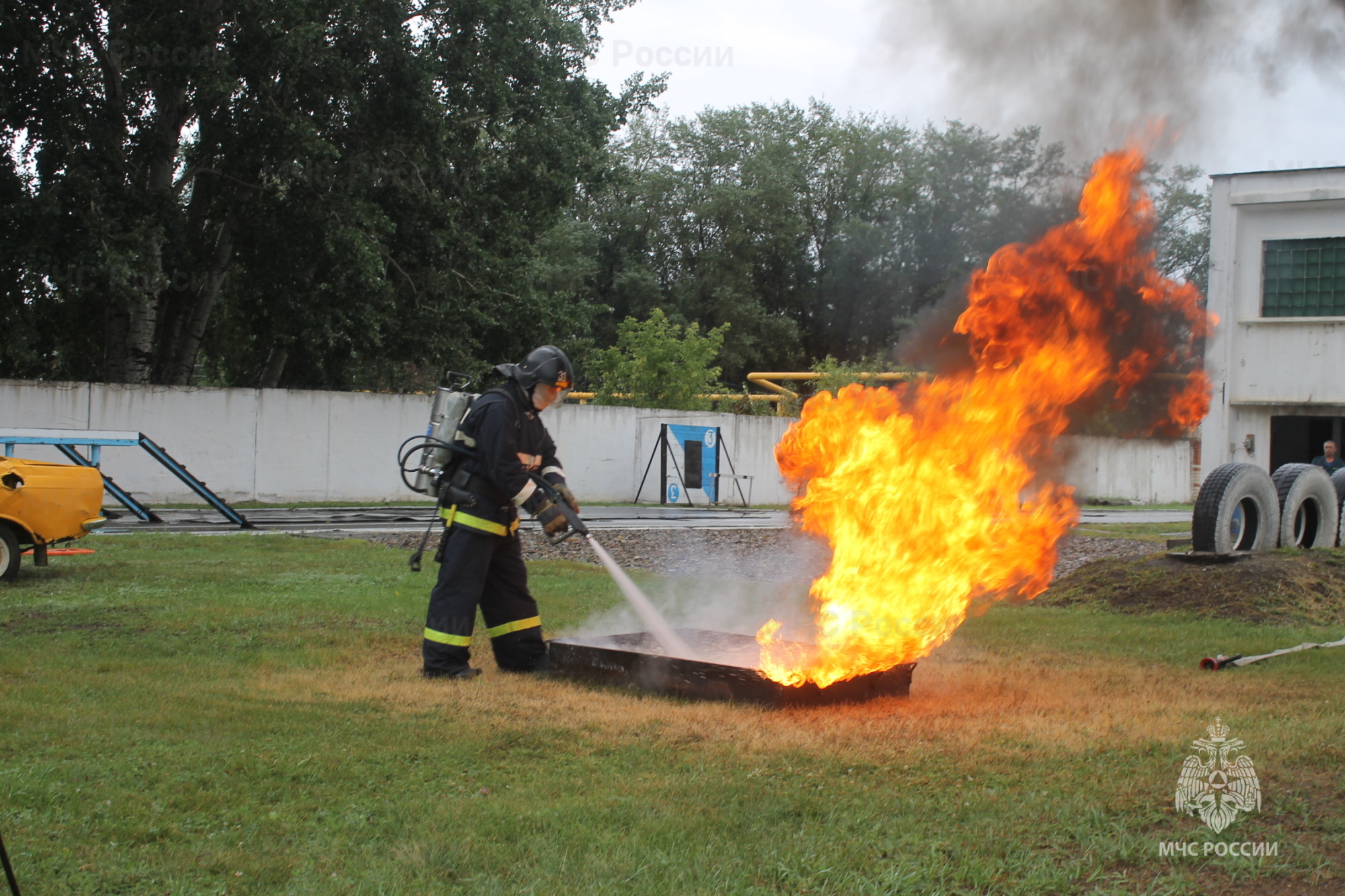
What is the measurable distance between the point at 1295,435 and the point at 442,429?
803 inches

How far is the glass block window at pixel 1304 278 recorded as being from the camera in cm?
1916

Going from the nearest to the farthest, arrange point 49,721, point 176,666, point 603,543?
point 49,721 → point 176,666 → point 603,543

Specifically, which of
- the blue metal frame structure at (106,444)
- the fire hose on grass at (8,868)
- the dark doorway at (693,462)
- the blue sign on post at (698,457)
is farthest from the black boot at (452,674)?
the dark doorway at (693,462)

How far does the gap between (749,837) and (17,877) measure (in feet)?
7.45

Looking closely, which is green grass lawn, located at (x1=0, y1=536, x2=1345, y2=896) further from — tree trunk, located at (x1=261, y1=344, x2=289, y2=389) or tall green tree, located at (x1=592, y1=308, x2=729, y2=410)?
tall green tree, located at (x1=592, y1=308, x2=729, y2=410)

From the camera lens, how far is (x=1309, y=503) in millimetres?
12398

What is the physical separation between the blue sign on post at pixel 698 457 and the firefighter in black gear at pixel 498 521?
19.9m

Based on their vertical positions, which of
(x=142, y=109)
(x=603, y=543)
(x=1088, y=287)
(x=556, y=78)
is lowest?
(x=603, y=543)

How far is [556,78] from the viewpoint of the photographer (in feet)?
79.5

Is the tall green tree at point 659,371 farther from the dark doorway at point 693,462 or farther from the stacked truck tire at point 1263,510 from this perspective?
the stacked truck tire at point 1263,510

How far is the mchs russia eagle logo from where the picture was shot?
4102mm

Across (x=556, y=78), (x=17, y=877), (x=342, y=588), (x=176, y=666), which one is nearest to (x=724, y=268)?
(x=556, y=78)

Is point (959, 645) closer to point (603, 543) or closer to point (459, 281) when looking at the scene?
point (603, 543)

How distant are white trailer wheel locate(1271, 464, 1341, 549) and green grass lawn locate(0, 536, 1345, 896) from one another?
5.13 meters
